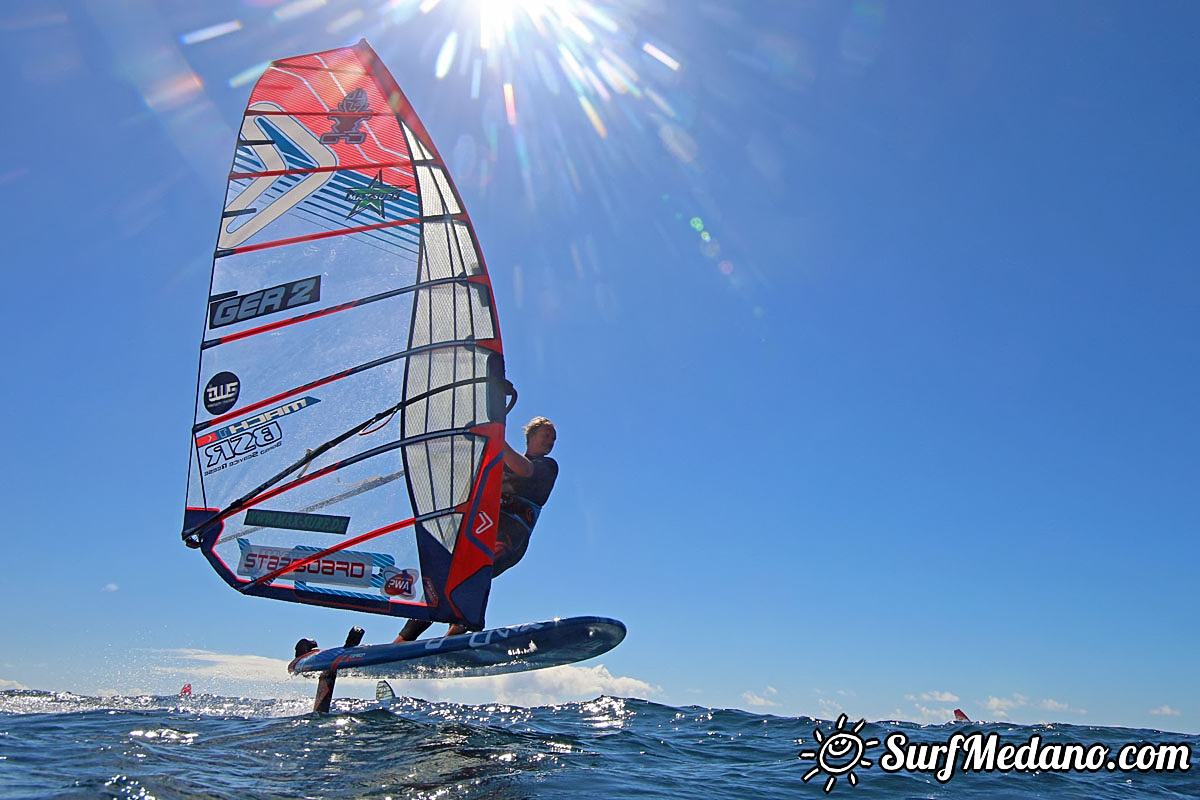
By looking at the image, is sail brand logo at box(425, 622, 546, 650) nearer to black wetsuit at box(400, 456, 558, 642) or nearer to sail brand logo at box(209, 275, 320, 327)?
black wetsuit at box(400, 456, 558, 642)

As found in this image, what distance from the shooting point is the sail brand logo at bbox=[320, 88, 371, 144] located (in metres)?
7.85

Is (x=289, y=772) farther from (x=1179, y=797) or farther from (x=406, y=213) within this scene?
(x=1179, y=797)

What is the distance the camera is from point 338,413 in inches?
292

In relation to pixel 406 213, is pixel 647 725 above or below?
below

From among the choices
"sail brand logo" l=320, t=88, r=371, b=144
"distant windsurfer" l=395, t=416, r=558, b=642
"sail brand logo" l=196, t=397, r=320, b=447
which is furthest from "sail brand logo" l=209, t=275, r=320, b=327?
"distant windsurfer" l=395, t=416, r=558, b=642

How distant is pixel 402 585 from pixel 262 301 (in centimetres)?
339

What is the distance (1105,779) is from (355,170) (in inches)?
382

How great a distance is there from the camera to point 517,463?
290 inches

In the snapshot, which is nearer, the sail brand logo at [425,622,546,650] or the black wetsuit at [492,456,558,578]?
the sail brand logo at [425,622,546,650]

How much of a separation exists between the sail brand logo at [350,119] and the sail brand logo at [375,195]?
1.69ft

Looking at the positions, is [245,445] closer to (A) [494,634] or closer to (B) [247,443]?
(B) [247,443]

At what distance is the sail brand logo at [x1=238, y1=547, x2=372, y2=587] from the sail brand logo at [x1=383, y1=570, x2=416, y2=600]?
8.8 inches

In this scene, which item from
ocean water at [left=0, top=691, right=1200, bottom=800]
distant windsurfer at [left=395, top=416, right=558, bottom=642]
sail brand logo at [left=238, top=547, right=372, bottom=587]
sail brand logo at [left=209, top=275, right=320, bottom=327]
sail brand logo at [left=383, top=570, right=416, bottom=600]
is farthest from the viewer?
sail brand logo at [left=209, top=275, right=320, bottom=327]

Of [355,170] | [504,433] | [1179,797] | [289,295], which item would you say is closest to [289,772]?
[504,433]
